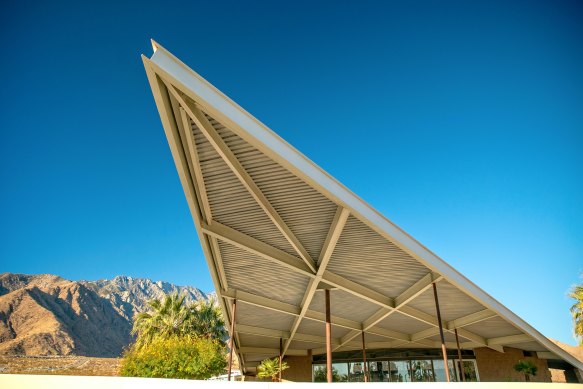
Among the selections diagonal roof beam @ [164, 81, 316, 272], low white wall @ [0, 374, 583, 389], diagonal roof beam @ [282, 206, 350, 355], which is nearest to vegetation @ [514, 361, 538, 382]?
diagonal roof beam @ [282, 206, 350, 355]

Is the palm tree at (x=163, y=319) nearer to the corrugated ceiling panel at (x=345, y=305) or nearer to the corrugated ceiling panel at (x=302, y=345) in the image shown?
the corrugated ceiling panel at (x=302, y=345)

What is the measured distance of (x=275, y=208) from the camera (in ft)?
30.0

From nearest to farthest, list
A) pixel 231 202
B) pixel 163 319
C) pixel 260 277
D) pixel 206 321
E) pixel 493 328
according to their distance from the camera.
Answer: pixel 231 202
pixel 260 277
pixel 493 328
pixel 163 319
pixel 206 321

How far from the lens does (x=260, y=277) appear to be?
44.5ft

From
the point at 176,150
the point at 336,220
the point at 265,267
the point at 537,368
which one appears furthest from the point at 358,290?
the point at 537,368

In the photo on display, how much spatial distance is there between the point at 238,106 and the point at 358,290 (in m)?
9.51

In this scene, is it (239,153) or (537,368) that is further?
(537,368)

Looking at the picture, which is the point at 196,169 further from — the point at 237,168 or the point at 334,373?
the point at 334,373

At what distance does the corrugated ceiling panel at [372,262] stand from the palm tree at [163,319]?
51.7ft

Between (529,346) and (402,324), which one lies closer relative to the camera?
(402,324)

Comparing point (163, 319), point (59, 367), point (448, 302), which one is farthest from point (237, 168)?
point (59, 367)

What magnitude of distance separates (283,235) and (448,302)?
860 centimetres

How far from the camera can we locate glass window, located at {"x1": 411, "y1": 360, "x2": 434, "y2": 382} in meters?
24.3

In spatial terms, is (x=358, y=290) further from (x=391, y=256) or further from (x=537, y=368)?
(x=537, y=368)
